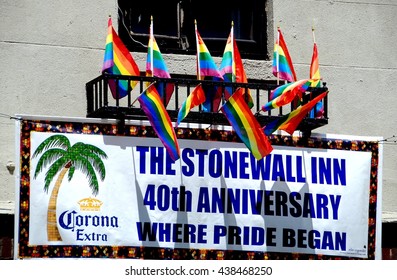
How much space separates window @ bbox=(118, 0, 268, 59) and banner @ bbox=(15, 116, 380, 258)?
1.58 m

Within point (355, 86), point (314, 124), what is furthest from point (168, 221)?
point (355, 86)

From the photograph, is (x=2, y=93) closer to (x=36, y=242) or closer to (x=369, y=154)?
(x=36, y=242)

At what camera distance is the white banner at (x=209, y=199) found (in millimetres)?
12164

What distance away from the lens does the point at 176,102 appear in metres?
12.7

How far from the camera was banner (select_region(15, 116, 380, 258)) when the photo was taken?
12141 mm

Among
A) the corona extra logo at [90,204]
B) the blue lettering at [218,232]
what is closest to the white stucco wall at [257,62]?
the corona extra logo at [90,204]

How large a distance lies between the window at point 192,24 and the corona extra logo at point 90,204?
2250mm

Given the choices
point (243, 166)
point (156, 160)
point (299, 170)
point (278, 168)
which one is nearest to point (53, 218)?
point (156, 160)

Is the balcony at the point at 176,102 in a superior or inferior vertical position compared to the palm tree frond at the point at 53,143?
superior

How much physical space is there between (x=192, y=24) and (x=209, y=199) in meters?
2.39

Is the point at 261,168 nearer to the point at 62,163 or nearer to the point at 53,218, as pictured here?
the point at 62,163

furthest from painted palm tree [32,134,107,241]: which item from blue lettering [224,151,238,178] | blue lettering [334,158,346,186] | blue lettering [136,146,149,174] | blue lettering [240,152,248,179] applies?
blue lettering [334,158,346,186]

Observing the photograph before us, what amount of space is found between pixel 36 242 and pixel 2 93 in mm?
1863

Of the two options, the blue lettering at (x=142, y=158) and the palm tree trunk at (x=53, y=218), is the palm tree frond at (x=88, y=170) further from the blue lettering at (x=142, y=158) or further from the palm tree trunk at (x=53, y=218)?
the blue lettering at (x=142, y=158)
